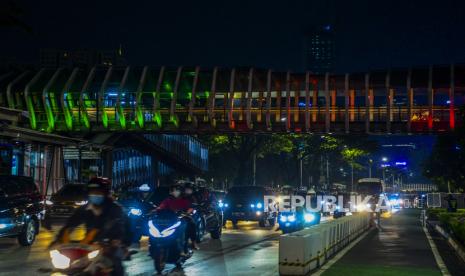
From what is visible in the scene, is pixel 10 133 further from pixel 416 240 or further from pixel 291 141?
pixel 291 141

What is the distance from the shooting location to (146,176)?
63.5m

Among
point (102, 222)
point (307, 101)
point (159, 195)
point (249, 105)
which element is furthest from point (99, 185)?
point (307, 101)

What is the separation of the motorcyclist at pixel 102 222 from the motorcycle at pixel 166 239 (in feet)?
16.6

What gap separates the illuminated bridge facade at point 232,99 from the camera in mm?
51125

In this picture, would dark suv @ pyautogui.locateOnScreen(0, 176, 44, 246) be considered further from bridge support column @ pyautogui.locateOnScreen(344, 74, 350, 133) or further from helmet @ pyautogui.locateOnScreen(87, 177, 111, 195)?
bridge support column @ pyautogui.locateOnScreen(344, 74, 350, 133)

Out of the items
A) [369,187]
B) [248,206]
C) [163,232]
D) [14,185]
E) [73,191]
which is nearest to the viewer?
[163,232]

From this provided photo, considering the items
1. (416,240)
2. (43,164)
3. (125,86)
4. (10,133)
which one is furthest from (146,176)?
(416,240)

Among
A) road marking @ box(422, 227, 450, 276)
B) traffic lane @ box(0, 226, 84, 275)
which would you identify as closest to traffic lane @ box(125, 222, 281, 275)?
traffic lane @ box(0, 226, 84, 275)

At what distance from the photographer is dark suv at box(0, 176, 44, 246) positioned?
64.5 ft

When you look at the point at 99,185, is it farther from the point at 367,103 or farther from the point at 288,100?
the point at 367,103

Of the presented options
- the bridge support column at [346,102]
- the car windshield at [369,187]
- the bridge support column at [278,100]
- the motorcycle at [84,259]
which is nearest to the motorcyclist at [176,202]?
the motorcycle at [84,259]

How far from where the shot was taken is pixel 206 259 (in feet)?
56.9

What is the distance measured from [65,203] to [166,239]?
1270 centimetres

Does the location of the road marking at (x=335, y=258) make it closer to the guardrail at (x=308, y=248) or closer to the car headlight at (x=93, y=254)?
the guardrail at (x=308, y=248)
